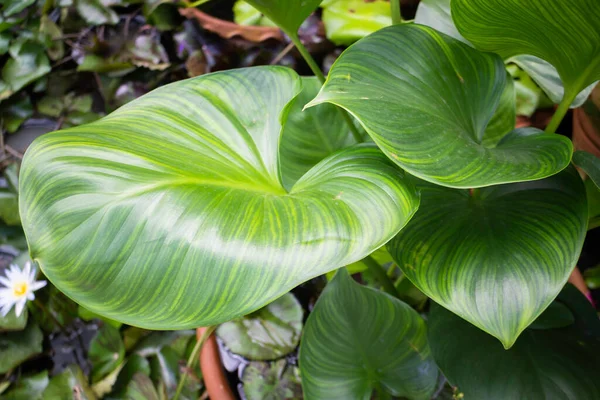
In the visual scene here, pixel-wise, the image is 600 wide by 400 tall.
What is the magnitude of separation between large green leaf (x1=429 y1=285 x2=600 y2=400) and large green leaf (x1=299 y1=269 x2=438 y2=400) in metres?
0.06

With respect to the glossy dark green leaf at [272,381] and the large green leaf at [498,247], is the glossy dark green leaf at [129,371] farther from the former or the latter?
the large green leaf at [498,247]

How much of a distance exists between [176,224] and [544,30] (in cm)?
35

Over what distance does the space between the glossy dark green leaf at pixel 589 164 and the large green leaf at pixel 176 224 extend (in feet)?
0.50

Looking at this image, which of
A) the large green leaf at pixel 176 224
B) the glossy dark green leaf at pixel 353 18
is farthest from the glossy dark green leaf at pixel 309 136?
the glossy dark green leaf at pixel 353 18

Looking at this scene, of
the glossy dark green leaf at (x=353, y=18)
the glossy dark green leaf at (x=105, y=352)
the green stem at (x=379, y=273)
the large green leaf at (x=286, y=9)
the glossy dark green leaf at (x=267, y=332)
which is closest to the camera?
the large green leaf at (x=286, y=9)

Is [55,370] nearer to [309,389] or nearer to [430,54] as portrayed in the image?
[309,389]

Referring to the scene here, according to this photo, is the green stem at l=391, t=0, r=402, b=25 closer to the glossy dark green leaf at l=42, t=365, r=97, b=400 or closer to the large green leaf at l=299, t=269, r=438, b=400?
the large green leaf at l=299, t=269, r=438, b=400

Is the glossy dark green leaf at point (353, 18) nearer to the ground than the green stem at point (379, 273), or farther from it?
farther from it

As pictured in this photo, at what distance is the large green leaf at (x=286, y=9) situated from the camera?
0.46 m

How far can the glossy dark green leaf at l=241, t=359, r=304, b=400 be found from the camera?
696mm

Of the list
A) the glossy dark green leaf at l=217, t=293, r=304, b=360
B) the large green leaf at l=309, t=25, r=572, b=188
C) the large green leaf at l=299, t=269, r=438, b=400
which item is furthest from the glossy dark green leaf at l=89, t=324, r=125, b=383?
the large green leaf at l=309, t=25, r=572, b=188

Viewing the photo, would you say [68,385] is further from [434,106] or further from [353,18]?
[353,18]

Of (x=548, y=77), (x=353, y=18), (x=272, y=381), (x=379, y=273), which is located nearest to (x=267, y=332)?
(x=272, y=381)

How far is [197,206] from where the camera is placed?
0.35 meters
